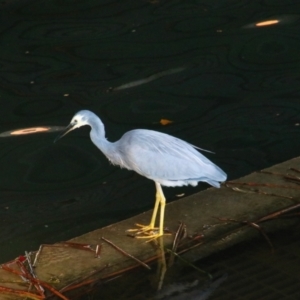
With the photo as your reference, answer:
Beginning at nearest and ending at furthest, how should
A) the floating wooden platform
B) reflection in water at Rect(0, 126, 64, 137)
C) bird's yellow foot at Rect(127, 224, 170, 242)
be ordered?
the floating wooden platform, bird's yellow foot at Rect(127, 224, 170, 242), reflection in water at Rect(0, 126, 64, 137)

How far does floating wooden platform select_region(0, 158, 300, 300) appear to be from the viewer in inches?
175

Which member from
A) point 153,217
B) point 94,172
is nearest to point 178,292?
point 153,217

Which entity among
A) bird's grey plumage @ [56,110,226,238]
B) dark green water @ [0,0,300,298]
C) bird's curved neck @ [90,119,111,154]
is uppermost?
bird's curved neck @ [90,119,111,154]

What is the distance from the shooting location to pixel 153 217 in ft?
16.5

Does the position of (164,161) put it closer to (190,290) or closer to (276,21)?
(190,290)

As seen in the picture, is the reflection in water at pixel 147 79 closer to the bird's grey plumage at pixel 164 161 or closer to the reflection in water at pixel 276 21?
the reflection in water at pixel 276 21

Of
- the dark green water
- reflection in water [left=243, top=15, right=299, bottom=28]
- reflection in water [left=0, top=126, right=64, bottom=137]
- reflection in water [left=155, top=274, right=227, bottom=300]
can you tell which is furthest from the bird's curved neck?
reflection in water [left=243, top=15, right=299, bottom=28]

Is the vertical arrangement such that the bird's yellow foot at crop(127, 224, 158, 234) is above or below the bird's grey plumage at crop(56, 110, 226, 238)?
below

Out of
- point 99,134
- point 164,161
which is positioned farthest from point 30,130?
point 164,161

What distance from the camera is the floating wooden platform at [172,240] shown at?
4457 millimetres

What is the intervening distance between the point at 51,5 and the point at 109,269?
632cm

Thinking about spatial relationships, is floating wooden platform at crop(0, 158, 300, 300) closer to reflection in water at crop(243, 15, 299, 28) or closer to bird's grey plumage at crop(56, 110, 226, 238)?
bird's grey plumage at crop(56, 110, 226, 238)

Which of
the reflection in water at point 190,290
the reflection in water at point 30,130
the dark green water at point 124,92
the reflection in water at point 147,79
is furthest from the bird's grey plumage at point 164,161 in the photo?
the reflection in water at point 147,79

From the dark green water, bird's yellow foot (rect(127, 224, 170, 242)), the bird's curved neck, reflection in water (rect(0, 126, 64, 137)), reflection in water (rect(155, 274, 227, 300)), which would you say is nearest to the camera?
reflection in water (rect(155, 274, 227, 300))
